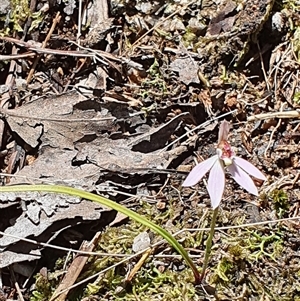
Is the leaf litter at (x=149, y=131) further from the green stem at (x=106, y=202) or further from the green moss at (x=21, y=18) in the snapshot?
the green stem at (x=106, y=202)

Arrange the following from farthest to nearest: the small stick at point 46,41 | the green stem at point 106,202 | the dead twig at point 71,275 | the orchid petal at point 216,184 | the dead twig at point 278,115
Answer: the small stick at point 46,41 < the dead twig at point 278,115 < the dead twig at point 71,275 < the green stem at point 106,202 < the orchid petal at point 216,184

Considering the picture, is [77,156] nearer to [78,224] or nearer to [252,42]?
[78,224]

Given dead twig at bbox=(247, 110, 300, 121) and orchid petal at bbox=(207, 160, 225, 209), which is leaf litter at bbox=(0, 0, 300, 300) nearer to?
dead twig at bbox=(247, 110, 300, 121)

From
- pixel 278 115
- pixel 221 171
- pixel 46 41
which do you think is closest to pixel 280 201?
pixel 278 115

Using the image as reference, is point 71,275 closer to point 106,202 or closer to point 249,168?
point 106,202

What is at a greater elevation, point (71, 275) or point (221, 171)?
point (221, 171)

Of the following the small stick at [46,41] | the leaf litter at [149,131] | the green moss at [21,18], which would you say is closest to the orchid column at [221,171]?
the leaf litter at [149,131]
